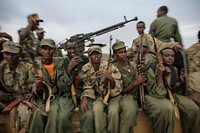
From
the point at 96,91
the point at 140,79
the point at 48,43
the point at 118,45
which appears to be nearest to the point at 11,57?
the point at 48,43

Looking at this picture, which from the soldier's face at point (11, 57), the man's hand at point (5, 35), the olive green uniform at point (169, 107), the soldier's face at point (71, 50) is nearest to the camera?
the olive green uniform at point (169, 107)

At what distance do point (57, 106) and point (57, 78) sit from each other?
54 centimetres

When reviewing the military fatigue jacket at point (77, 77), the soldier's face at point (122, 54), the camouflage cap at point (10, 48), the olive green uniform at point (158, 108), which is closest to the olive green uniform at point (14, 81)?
the camouflage cap at point (10, 48)

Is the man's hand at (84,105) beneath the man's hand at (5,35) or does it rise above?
beneath

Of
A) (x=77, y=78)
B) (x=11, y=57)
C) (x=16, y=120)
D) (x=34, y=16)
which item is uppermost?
(x=34, y=16)

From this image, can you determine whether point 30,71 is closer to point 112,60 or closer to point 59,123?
point 59,123

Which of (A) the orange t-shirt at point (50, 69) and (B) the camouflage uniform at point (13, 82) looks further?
(A) the orange t-shirt at point (50, 69)

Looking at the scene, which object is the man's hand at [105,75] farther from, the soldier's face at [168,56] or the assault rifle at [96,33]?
the assault rifle at [96,33]

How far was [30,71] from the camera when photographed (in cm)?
467

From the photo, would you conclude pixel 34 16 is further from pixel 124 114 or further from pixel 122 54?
pixel 124 114

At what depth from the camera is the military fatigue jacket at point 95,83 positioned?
4543 mm

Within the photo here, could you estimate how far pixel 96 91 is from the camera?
15.3 feet

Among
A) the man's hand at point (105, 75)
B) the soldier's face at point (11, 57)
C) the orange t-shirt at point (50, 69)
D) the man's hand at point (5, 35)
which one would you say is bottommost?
the man's hand at point (105, 75)

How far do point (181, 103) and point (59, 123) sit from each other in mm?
2176
